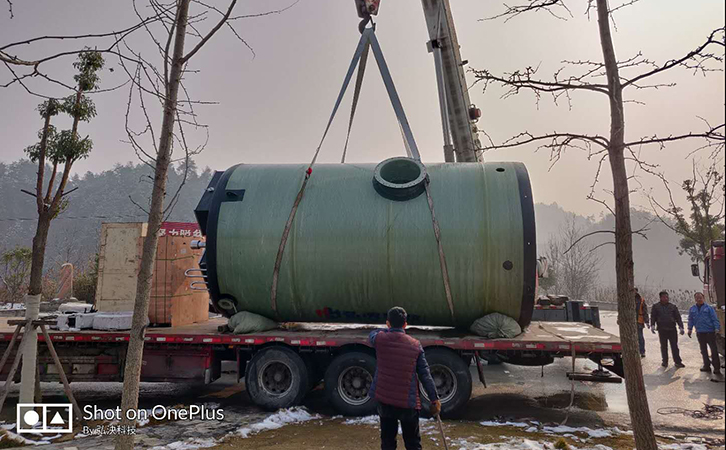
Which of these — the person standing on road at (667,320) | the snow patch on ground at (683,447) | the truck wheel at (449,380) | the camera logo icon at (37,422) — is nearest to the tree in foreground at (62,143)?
the camera logo icon at (37,422)

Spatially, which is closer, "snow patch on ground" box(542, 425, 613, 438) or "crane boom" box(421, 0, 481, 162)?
"snow patch on ground" box(542, 425, 613, 438)

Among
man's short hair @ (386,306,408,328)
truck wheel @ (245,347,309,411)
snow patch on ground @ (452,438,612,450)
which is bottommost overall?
snow patch on ground @ (452,438,612,450)

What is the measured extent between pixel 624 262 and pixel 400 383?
2.41 metres

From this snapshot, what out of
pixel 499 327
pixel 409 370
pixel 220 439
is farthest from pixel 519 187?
pixel 220 439

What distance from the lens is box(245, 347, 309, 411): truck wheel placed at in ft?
25.2

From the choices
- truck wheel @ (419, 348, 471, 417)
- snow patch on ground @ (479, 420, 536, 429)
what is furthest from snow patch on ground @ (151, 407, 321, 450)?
snow patch on ground @ (479, 420, 536, 429)

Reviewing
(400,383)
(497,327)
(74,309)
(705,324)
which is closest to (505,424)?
(497,327)

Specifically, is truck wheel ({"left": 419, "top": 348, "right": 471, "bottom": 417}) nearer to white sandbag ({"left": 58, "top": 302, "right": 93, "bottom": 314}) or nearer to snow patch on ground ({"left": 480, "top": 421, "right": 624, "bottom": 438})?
snow patch on ground ({"left": 480, "top": 421, "right": 624, "bottom": 438})

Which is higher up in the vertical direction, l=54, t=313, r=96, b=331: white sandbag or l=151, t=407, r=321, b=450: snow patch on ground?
l=54, t=313, r=96, b=331: white sandbag

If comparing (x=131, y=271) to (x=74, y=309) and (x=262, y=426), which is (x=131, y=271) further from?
→ (x=262, y=426)

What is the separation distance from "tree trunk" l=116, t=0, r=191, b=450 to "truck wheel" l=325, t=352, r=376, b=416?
152 inches

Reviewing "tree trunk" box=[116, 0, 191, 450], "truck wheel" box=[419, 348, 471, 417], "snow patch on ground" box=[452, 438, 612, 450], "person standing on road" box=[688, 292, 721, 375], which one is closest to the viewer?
"tree trunk" box=[116, 0, 191, 450]

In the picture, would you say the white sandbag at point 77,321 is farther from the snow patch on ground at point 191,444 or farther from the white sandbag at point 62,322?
the snow patch on ground at point 191,444

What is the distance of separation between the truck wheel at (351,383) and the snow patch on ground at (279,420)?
44 centimetres
